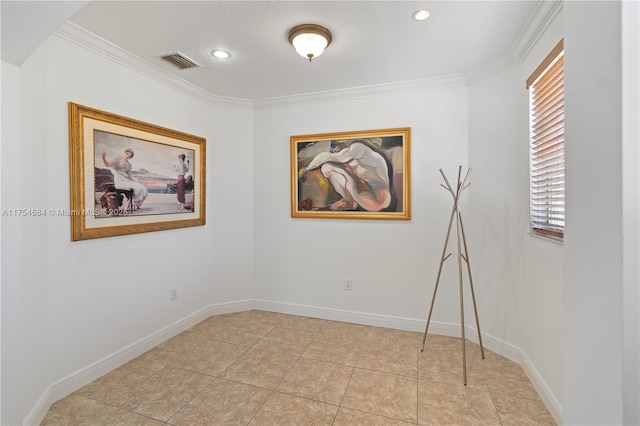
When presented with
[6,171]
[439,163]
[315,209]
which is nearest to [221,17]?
[6,171]

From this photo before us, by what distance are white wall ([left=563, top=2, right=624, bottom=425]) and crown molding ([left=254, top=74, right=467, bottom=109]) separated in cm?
234

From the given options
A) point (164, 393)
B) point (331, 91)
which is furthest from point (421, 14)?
point (164, 393)

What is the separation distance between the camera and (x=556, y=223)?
6.13 feet

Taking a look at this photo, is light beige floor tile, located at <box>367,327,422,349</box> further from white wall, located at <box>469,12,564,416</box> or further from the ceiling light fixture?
the ceiling light fixture

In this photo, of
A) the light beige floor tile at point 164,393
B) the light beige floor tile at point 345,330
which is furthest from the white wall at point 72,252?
the light beige floor tile at point 345,330

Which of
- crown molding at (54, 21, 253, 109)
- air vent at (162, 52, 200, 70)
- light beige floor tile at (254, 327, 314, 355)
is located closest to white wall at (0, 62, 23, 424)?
crown molding at (54, 21, 253, 109)

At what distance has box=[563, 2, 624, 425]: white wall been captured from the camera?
0.57 metres

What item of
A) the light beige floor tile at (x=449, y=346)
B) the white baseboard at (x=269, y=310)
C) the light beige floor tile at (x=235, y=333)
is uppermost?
the white baseboard at (x=269, y=310)

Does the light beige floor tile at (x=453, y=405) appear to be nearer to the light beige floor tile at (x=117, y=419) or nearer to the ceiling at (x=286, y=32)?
the light beige floor tile at (x=117, y=419)

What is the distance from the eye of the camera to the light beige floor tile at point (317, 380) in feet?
6.75

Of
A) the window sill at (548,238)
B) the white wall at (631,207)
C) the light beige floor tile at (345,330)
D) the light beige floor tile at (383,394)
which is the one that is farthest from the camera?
the light beige floor tile at (345,330)

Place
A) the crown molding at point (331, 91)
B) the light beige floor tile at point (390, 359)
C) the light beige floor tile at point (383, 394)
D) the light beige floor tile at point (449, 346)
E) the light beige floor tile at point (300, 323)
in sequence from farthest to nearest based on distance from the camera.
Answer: the light beige floor tile at point (300, 323), the light beige floor tile at point (449, 346), the light beige floor tile at point (390, 359), the crown molding at point (331, 91), the light beige floor tile at point (383, 394)

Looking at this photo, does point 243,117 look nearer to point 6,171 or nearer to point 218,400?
point 6,171

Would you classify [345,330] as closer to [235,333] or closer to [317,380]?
[317,380]
